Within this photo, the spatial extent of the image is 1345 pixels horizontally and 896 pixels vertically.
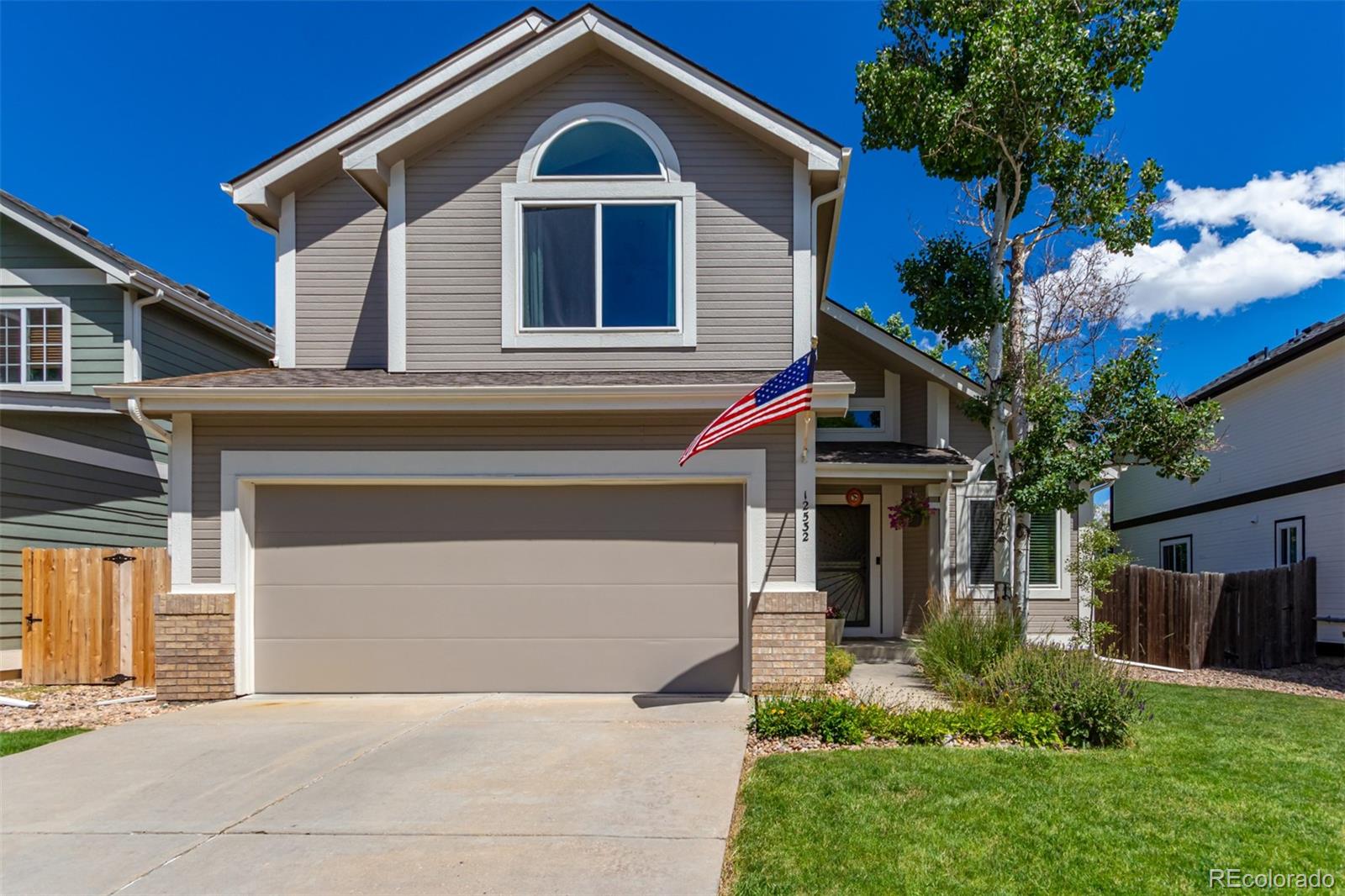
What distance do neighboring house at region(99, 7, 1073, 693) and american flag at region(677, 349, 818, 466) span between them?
788mm

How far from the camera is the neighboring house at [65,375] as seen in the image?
38.0 feet

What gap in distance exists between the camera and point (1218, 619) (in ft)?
39.0

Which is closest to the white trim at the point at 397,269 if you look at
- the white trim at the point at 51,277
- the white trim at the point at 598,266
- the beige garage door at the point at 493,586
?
the white trim at the point at 598,266

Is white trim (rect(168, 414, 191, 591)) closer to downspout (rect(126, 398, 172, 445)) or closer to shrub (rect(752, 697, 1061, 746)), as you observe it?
downspout (rect(126, 398, 172, 445))

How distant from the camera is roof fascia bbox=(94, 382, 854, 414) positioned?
26.1 feet

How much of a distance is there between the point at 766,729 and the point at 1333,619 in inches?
410

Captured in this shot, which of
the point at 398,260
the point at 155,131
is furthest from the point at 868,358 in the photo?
the point at 155,131

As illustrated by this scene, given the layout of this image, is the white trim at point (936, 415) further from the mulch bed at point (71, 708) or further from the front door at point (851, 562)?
the mulch bed at point (71, 708)

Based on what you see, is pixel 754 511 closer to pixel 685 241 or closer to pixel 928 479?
pixel 685 241

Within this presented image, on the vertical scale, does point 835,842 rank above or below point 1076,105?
below

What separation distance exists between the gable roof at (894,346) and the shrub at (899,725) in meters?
6.35

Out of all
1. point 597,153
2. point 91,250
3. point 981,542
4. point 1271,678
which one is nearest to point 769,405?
point 597,153

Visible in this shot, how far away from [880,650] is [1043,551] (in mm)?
3405

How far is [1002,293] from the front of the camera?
36.2 feet
